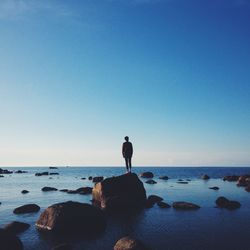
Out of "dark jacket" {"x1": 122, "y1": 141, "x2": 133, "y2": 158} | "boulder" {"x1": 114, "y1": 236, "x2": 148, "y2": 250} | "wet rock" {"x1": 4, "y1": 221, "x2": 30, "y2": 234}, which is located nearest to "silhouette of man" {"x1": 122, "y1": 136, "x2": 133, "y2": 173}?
"dark jacket" {"x1": 122, "y1": 141, "x2": 133, "y2": 158}

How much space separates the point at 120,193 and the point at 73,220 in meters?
8.54

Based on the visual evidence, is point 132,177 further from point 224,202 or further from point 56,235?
point 56,235

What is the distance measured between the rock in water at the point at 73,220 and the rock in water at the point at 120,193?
6158 mm

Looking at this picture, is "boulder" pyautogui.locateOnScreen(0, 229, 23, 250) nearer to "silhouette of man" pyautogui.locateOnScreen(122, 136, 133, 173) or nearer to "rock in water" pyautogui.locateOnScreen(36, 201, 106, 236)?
"rock in water" pyautogui.locateOnScreen(36, 201, 106, 236)

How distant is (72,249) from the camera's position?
46.2 ft

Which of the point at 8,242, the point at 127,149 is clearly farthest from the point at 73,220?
the point at 127,149

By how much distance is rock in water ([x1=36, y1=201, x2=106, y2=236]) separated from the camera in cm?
Answer: 1753

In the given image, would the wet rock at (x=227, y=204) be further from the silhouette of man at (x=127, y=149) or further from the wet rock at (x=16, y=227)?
the wet rock at (x=16, y=227)

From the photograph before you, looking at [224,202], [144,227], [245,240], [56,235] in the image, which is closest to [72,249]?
[56,235]

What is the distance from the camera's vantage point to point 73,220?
1783cm

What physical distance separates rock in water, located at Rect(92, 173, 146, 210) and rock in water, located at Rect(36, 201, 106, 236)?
20.2ft

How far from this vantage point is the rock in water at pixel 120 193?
2522 centimetres

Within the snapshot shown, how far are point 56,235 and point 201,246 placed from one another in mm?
8208

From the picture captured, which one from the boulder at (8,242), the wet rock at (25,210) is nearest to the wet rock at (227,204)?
the wet rock at (25,210)
